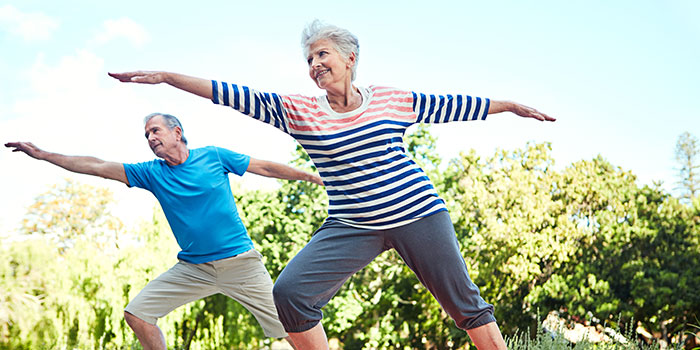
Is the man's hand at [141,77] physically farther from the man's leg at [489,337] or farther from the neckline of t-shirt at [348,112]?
the man's leg at [489,337]

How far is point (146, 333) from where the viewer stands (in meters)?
3.91

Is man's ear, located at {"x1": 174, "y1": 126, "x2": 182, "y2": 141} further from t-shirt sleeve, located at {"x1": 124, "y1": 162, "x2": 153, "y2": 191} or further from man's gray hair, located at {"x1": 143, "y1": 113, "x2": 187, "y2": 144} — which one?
t-shirt sleeve, located at {"x1": 124, "y1": 162, "x2": 153, "y2": 191}

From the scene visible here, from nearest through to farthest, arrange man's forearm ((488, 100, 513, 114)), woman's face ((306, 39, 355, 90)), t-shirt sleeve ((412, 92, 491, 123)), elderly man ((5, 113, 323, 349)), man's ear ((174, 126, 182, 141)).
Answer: woman's face ((306, 39, 355, 90)), t-shirt sleeve ((412, 92, 491, 123)), man's forearm ((488, 100, 513, 114)), elderly man ((5, 113, 323, 349)), man's ear ((174, 126, 182, 141))

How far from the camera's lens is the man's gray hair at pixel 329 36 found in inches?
108

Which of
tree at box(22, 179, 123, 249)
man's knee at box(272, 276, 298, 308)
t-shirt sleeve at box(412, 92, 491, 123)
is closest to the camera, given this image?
man's knee at box(272, 276, 298, 308)

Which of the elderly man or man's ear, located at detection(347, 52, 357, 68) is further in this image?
the elderly man

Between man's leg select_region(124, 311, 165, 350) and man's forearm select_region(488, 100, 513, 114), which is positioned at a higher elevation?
man's forearm select_region(488, 100, 513, 114)


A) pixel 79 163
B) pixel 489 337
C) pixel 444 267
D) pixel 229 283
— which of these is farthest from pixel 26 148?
pixel 489 337

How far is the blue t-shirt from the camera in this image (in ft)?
13.3

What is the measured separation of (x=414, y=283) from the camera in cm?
1503

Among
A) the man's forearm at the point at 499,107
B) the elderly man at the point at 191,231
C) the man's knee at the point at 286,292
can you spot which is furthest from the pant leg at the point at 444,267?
the elderly man at the point at 191,231

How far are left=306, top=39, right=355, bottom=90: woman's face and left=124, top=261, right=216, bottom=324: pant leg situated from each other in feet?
6.22

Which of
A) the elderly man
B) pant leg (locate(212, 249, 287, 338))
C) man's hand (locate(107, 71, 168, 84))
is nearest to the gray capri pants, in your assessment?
man's hand (locate(107, 71, 168, 84))

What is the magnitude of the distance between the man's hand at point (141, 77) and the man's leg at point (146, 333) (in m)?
1.98
